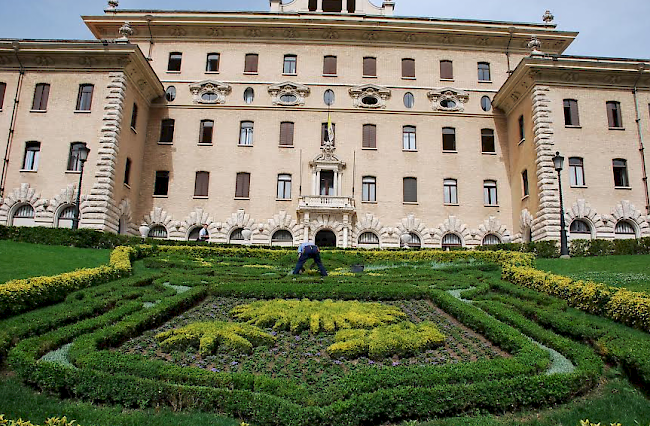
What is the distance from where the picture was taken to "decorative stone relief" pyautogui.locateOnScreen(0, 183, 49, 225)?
25859 millimetres

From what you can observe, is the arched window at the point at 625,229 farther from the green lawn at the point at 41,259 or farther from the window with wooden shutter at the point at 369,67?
the green lawn at the point at 41,259

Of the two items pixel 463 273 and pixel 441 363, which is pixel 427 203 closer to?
pixel 463 273

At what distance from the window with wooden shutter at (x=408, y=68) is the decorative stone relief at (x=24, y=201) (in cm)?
2322

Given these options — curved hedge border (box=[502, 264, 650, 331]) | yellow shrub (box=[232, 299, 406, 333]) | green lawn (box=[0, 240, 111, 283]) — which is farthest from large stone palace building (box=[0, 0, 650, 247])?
yellow shrub (box=[232, 299, 406, 333])

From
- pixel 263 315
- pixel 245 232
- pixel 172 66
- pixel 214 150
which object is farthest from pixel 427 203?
pixel 263 315

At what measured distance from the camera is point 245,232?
28.5 m

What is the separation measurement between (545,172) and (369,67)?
44.3ft

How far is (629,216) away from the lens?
26.2 metres

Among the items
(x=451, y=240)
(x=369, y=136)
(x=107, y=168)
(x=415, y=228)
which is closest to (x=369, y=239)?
(x=415, y=228)

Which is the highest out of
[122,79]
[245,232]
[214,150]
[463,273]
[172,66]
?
[172,66]

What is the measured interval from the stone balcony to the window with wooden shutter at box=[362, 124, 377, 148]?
427 cm

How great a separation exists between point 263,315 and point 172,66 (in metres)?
27.6

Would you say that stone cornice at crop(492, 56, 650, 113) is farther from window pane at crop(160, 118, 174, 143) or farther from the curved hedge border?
window pane at crop(160, 118, 174, 143)

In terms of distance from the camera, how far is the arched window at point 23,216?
26.2 m
